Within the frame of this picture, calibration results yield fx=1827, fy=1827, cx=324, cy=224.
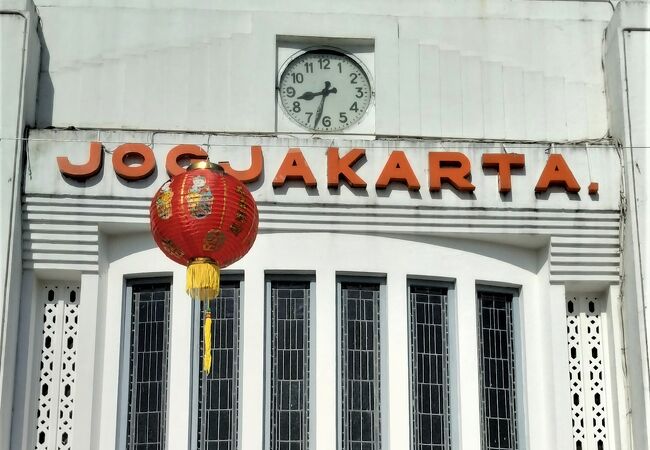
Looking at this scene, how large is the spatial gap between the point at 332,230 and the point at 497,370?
98.6 inches

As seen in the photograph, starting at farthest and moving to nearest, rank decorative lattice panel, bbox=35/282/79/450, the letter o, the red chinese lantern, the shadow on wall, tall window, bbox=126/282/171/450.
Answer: the shadow on wall
the letter o
decorative lattice panel, bbox=35/282/79/450
tall window, bbox=126/282/171/450
the red chinese lantern

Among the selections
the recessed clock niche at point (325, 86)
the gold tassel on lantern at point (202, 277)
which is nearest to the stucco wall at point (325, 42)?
the recessed clock niche at point (325, 86)

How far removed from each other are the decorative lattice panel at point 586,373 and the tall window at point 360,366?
2.34 metres

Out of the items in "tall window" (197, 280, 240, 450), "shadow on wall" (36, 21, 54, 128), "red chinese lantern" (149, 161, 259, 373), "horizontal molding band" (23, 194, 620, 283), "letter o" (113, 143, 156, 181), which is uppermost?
"shadow on wall" (36, 21, 54, 128)

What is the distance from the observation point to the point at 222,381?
20.7 m

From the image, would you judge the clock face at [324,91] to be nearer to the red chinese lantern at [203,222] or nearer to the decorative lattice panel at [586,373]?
the decorative lattice panel at [586,373]

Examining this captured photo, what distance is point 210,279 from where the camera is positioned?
18.3 m

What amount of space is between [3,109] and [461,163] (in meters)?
5.36

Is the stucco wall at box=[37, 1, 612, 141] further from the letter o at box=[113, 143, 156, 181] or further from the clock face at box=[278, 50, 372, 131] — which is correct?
Result: the letter o at box=[113, 143, 156, 181]

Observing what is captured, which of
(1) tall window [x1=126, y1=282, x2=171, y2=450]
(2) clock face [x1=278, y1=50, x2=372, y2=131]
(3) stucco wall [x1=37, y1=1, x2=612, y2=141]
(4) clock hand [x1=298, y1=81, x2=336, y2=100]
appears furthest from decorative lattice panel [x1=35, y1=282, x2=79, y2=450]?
(4) clock hand [x1=298, y1=81, x2=336, y2=100]

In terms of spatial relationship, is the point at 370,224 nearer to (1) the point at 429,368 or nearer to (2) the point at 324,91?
(1) the point at 429,368

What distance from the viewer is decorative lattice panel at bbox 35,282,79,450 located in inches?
818

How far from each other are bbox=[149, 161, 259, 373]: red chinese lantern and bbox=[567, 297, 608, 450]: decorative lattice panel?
4.87 metres

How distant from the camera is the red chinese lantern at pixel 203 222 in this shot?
18.2 meters
